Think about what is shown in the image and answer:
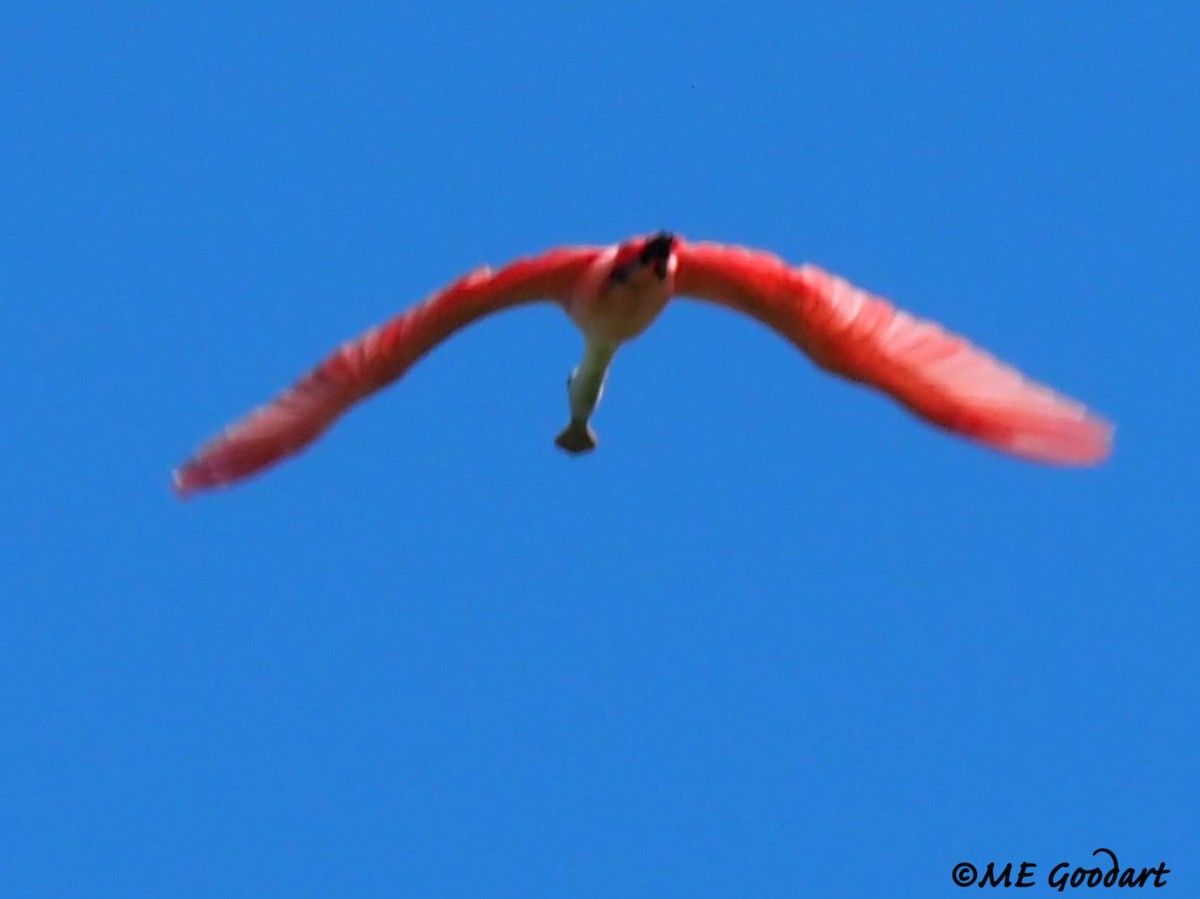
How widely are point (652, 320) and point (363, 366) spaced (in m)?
1.28

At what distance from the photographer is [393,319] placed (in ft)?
26.0

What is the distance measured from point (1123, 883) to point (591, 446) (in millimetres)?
3190

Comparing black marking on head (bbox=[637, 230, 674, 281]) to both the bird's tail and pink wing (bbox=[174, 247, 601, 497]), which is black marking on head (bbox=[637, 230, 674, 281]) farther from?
the bird's tail

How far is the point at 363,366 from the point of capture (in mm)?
7965

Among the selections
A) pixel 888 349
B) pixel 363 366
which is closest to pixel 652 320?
pixel 888 349

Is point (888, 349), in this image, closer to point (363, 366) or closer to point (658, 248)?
point (658, 248)

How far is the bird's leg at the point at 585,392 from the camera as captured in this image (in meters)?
8.70

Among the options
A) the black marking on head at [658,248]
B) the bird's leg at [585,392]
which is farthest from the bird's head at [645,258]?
the bird's leg at [585,392]

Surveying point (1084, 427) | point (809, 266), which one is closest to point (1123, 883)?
point (1084, 427)

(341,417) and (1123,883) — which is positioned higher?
(341,417)

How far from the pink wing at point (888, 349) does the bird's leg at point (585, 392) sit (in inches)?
21.5

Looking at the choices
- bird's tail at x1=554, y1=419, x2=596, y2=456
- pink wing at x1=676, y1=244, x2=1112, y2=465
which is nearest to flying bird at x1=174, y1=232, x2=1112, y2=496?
pink wing at x1=676, y1=244, x2=1112, y2=465

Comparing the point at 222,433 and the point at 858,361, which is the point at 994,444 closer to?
the point at 858,361

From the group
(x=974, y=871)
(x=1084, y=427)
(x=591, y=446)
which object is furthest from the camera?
(x=591, y=446)
